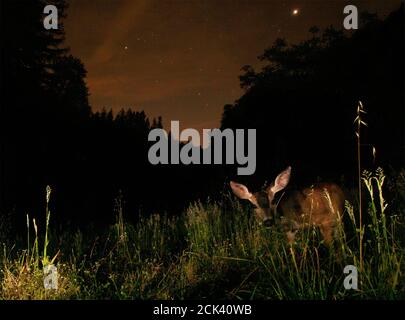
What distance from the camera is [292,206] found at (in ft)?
22.8

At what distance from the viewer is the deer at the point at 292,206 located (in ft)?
21.1

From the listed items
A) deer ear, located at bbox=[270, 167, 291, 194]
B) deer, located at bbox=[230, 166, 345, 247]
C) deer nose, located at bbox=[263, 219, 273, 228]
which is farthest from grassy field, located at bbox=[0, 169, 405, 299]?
deer ear, located at bbox=[270, 167, 291, 194]

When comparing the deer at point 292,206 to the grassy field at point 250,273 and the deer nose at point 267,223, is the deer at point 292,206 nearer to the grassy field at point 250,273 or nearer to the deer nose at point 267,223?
the deer nose at point 267,223

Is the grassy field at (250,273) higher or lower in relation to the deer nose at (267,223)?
lower

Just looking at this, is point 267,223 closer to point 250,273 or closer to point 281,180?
point 281,180

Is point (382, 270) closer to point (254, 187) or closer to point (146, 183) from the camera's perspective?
point (254, 187)

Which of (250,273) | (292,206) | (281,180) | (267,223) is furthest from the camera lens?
(292,206)

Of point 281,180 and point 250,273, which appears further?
point 281,180

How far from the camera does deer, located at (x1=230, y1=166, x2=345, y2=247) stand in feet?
21.1

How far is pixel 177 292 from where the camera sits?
479cm

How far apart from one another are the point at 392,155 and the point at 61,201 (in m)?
9.61

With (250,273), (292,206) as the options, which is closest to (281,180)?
(292,206)

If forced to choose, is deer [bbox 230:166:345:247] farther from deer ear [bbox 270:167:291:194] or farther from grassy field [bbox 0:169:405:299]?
grassy field [bbox 0:169:405:299]

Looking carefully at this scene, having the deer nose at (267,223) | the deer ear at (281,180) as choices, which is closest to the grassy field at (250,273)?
the deer nose at (267,223)
